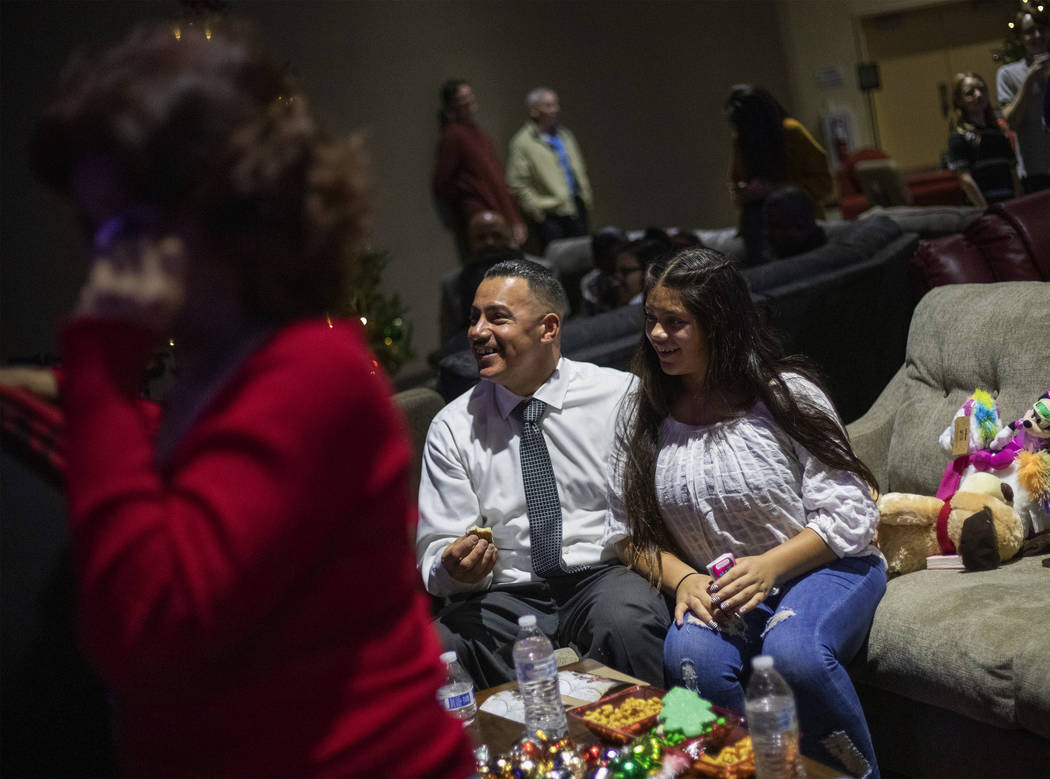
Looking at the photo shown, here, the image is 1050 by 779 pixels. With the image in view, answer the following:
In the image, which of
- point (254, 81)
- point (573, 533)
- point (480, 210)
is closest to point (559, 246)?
point (480, 210)

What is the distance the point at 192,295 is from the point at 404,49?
6.88 metres

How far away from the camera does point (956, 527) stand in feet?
7.99

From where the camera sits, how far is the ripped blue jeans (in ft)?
6.77

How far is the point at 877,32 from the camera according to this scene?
36.6ft

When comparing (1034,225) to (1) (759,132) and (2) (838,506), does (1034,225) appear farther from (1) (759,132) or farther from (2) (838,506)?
(1) (759,132)

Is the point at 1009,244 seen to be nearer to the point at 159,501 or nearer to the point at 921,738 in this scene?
the point at 921,738

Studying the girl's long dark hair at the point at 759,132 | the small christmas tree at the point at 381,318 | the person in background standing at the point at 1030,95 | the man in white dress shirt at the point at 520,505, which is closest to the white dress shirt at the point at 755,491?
the man in white dress shirt at the point at 520,505

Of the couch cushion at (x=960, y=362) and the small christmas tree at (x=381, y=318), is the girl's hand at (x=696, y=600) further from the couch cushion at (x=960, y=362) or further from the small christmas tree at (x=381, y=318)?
the small christmas tree at (x=381, y=318)

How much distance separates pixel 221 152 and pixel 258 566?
0.32 meters

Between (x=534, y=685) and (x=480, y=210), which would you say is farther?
(x=480, y=210)

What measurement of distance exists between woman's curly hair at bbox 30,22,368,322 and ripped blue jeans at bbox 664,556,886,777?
1.53 m

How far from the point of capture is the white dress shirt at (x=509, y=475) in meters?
2.58

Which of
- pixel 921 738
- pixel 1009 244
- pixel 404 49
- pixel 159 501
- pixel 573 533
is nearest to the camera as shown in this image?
A: pixel 159 501

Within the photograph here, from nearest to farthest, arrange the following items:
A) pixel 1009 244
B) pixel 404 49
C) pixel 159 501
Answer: pixel 159 501
pixel 1009 244
pixel 404 49
